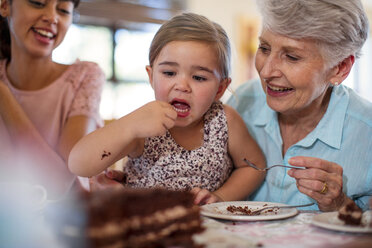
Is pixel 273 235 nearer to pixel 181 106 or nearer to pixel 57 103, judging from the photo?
pixel 181 106

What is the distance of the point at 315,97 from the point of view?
1646 millimetres

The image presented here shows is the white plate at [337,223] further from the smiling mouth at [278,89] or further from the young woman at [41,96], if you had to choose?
the young woman at [41,96]

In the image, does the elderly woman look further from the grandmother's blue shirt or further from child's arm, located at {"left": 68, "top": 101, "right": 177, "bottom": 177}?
child's arm, located at {"left": 68, "top": 101, "right": 177, "bottom": 177}

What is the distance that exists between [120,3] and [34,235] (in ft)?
20.8

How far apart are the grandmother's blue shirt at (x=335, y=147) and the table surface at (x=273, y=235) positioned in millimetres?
611

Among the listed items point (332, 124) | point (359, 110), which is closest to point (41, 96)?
point (332, 124)

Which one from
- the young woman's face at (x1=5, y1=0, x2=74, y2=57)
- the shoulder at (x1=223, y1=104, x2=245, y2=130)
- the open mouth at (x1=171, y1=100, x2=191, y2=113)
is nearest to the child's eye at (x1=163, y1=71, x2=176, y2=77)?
the open mouth at (x1=171, y1=100, x2=191, y2=113)

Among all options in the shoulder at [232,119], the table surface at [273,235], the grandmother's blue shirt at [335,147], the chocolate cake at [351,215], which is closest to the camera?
the table surface at [273,235]

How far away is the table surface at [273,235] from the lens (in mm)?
826

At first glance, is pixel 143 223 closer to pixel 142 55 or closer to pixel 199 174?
pixel 199 174

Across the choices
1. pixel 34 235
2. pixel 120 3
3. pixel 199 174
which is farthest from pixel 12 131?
pixel 120 3

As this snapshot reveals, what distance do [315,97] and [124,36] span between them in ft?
18.8

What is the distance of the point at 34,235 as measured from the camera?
843 mm

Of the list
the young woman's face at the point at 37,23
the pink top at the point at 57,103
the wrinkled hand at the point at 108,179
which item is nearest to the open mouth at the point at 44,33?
the young woman's face at the point at 37,23
